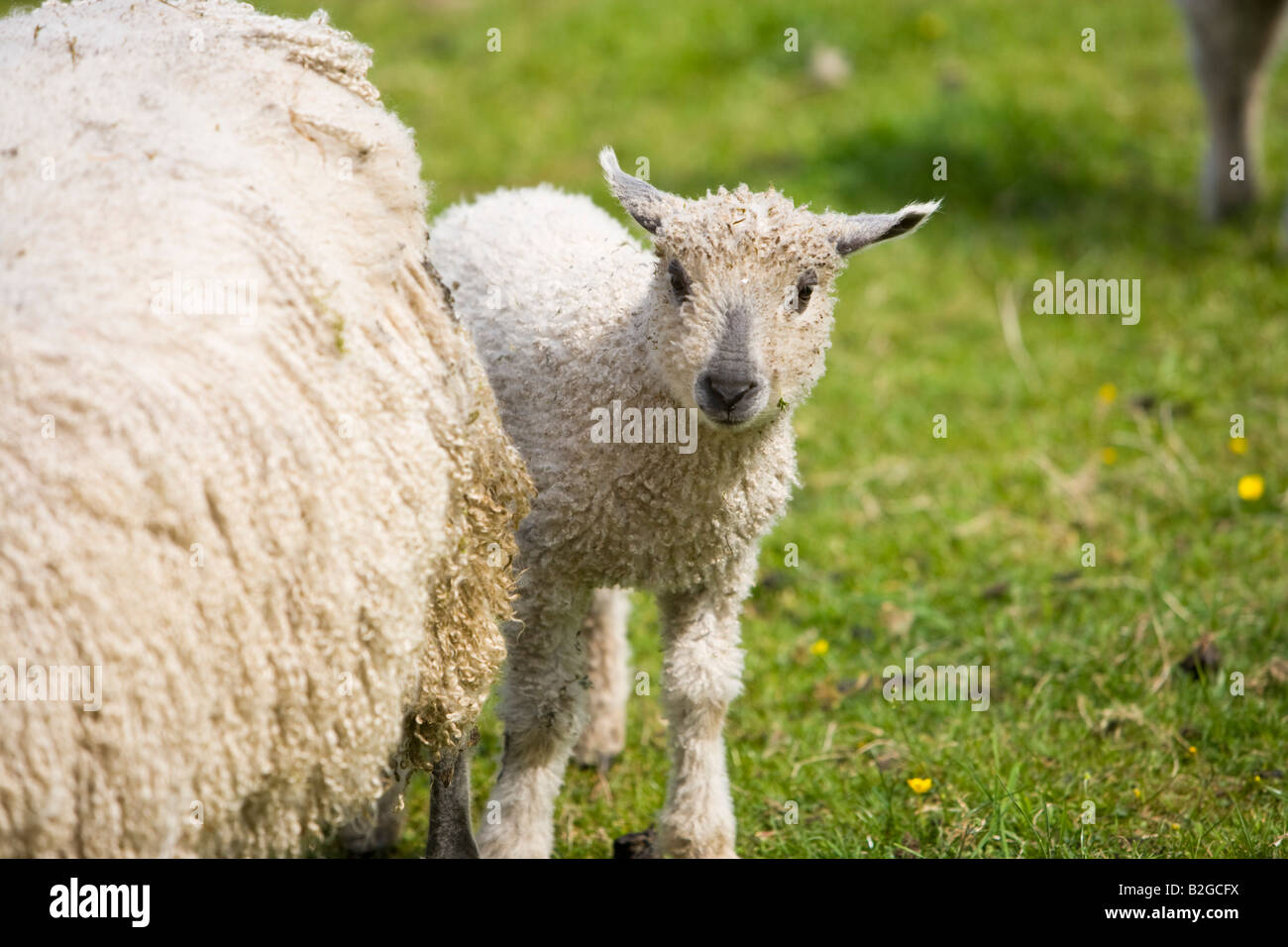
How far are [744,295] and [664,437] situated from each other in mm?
459

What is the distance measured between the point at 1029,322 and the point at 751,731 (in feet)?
13.2

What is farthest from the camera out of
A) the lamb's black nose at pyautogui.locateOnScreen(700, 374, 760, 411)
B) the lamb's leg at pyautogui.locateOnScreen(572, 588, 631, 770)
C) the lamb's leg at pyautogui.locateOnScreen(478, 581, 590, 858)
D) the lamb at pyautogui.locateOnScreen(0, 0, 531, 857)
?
the lamb's leg at pyautogui.locateOnScreen(572, 588, 631, 770)

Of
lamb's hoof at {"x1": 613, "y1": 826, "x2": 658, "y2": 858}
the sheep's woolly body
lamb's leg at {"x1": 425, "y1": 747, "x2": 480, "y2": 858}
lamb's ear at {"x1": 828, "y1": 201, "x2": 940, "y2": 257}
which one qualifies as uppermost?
lamb's ear at {"x1": 828, "y1": 201, "x2": 940, "y2": 257}

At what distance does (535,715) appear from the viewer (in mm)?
3777

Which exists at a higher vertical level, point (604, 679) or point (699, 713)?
point (604, 679)

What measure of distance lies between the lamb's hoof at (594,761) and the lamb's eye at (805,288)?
1905 millimetres

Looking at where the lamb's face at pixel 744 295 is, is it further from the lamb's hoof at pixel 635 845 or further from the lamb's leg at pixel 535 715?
the lamb's hoof at pixel 635 845

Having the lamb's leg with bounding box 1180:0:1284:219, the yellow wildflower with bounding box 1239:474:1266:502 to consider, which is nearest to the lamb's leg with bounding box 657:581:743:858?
the yellow wildflower with bounding box 1239:474:1266:502

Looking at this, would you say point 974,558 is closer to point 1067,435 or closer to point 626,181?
point 1067,435

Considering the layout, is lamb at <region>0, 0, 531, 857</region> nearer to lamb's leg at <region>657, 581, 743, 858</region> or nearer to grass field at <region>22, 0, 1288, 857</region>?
lamb's leg at <region>657, 581, 743, 858</region>

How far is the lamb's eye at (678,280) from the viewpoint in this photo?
3496 mm

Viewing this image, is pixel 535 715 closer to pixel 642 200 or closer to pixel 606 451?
pixel 606 451

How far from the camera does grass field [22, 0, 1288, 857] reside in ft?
14.1

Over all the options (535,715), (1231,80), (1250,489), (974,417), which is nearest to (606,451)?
(535,715)
